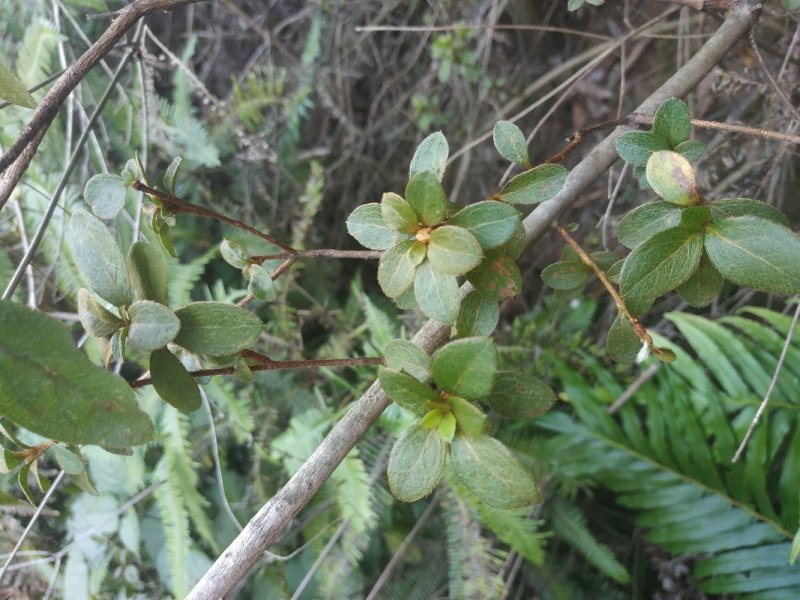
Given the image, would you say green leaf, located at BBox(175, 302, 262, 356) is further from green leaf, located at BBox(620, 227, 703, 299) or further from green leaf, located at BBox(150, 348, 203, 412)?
green leaf, located at BBox(620, 227, 703, 299)

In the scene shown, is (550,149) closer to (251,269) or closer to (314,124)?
(314,124)

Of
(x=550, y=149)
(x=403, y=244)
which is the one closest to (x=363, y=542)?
(x=403, y=244)

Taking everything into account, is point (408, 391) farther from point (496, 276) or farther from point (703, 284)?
point (703, 284)

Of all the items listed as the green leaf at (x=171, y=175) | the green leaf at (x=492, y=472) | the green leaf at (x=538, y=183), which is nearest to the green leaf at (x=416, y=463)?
the green leaf at (x=492, y=472)

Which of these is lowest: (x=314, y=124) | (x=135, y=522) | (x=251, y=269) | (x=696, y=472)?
(x=135, y=522)

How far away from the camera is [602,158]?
2.23 feet

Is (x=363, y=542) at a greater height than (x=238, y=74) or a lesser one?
lesser

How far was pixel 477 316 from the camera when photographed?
1.74ft

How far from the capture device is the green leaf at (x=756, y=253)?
43cm

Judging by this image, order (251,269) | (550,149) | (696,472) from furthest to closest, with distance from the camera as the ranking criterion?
(550,149) < (696,472) < (251,269)

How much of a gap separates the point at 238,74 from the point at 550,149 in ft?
3.27

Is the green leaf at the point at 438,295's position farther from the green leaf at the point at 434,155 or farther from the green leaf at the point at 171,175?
the green leaf at the point at 171,175

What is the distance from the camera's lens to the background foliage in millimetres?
1266

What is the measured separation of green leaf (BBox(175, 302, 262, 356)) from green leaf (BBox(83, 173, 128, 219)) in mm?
151
